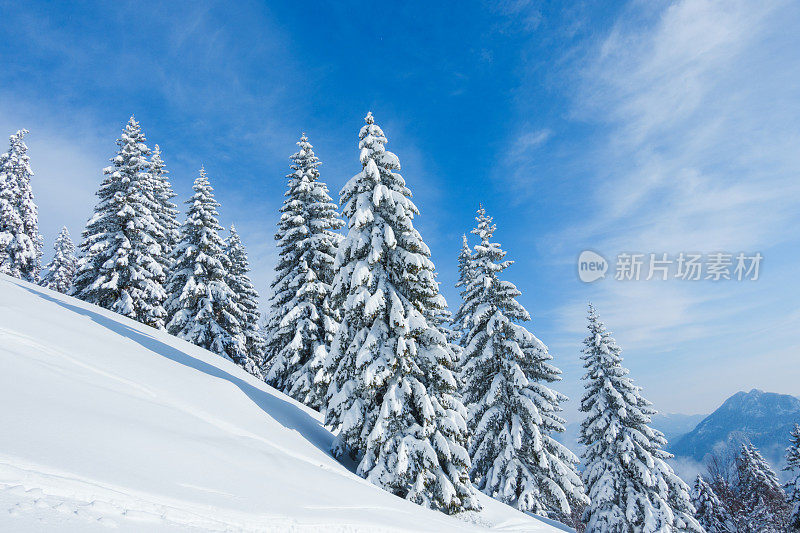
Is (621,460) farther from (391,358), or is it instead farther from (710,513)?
(710,513)

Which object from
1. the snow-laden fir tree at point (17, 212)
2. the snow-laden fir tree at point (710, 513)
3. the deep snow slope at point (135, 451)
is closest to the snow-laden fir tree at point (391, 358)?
the deep snow slope at point (135, 451)

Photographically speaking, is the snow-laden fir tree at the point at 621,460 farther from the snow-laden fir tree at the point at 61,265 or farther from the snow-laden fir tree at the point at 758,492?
the snow-laden fir tree at the point at 61,265

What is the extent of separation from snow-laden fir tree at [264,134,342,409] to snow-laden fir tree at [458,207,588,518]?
7409 mm

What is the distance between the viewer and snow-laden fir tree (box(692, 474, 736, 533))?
116 ft

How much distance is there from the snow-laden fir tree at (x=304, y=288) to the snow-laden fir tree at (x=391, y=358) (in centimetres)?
570

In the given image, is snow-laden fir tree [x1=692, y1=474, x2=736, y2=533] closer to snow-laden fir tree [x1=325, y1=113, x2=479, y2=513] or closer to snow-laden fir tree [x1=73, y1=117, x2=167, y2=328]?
snow-laden fir tree [x1=325, y1=113, x2=479, y2=513]

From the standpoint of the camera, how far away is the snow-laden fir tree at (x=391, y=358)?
414 inches

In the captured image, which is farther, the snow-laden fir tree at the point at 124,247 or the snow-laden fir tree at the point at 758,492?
the snow-laden fir tree at the point at 758,492

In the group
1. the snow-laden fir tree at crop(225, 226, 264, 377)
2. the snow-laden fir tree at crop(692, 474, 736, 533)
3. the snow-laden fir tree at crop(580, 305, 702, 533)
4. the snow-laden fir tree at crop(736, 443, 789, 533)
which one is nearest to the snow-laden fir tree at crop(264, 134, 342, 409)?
the snow-laden fir tree at crop(225, 226, 264, 377)

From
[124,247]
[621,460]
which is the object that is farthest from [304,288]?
[621,460]

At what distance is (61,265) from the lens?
40.3 metres

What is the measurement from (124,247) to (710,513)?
5262 centimetres

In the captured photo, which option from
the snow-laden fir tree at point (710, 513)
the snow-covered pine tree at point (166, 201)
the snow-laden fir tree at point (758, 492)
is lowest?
the snow-laden fir tree at point (710, 513)

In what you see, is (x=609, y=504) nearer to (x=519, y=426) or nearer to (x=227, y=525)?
(x=519, y=426)
